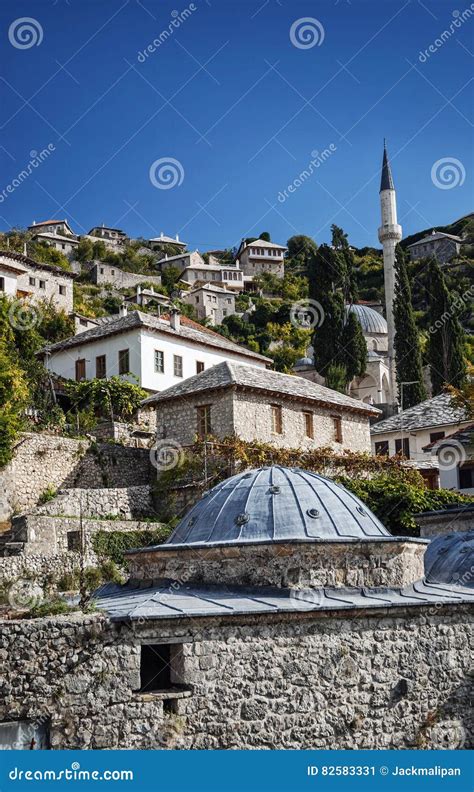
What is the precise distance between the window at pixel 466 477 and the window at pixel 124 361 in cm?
1533

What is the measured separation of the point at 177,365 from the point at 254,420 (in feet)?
39.8

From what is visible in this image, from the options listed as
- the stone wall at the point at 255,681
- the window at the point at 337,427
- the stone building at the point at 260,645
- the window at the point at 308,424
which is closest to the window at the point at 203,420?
the window at the point at 308,424

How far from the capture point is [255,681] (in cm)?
1143

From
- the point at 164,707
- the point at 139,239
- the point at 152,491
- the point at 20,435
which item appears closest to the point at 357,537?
the point at 164,707

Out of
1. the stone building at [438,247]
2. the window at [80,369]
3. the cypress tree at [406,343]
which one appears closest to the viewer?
the window at [80,369]

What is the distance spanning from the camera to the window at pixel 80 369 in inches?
1647

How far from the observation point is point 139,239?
4712 inches

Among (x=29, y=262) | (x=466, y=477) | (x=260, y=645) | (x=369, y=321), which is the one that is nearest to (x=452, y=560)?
(x=260, y=645)

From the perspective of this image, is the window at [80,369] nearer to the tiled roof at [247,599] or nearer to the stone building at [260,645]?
A: the stone building at [260,645]

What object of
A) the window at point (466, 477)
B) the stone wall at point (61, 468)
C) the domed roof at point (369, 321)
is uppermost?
the domed roof at point (369, 321)

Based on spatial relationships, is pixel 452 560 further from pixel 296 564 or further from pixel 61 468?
pixel 61 468

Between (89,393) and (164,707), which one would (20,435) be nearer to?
(89,393)

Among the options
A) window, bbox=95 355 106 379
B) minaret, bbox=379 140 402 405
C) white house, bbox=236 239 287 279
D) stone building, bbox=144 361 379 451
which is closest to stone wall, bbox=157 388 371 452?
stone building, bbox=144 361 379 451

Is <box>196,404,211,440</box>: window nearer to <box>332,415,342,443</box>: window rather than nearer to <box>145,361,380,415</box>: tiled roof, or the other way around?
<box>145,361,380,415</box>: tiled roof
